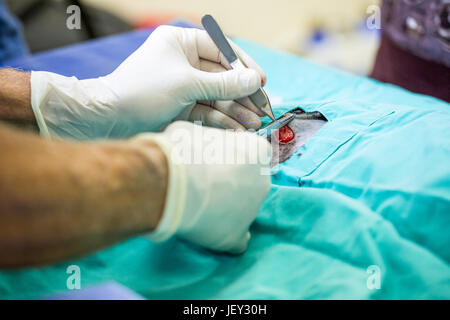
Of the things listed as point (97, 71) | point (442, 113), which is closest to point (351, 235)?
point (442, 113)

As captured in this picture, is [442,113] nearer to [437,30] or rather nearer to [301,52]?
[437,30]

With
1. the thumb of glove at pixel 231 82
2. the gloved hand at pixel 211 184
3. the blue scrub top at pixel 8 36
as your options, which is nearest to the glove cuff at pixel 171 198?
the gloved hand at pixel 211 184

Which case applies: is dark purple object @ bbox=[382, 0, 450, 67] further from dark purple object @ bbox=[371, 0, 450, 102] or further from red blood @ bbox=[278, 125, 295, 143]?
red blood @ bbox=[278, 125, 295, 143]

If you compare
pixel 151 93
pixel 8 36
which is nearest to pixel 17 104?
pixel 151 93

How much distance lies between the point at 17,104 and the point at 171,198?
596 mm

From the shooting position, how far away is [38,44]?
2672 mm

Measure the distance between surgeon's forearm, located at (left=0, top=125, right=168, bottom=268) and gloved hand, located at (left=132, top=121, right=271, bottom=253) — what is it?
5 cm

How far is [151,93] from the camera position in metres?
0.92

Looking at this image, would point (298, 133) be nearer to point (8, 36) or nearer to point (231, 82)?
point (231, 82)

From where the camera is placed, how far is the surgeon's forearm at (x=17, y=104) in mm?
969

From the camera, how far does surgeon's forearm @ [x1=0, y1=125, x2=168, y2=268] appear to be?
1.56 ft

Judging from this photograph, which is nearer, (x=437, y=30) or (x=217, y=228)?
(x=217, y=228)

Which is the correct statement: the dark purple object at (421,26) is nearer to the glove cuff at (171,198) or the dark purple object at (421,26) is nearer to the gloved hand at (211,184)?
the gloved hand at (211,184)
